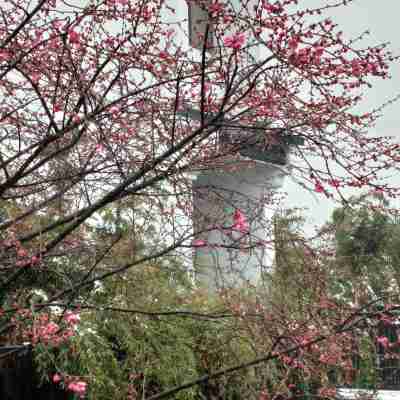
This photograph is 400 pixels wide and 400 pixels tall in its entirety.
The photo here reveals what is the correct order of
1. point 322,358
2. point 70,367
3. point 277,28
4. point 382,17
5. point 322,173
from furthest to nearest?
point 382,17, point 70,367, point 322,358, point 322,173, point 277,28

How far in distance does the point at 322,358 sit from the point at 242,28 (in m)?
1.13

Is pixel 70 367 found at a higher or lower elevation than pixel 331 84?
lower

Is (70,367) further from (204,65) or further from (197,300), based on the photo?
(204,65)

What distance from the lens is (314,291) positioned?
2.12m

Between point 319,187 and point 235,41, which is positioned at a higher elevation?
point 235,41

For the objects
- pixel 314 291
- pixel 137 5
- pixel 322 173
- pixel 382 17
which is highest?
pixel 382 17

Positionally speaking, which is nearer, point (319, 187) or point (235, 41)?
point (235, 41)

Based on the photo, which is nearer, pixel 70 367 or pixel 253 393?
pixel 70 367

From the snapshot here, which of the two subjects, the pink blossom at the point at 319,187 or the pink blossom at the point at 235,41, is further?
the pink blossom at the point at 319,187

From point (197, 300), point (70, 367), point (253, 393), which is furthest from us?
point (197, 300)

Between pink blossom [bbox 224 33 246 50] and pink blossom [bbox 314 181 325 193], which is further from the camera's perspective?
pink blossom [bbox 314 181 325 193]

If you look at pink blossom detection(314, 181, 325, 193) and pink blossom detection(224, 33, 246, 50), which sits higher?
pink blossom detection(224, 33, 246, 50)

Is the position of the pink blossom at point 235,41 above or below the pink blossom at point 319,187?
above

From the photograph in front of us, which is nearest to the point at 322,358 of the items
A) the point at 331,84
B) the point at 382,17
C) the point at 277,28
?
the point at 331,84
